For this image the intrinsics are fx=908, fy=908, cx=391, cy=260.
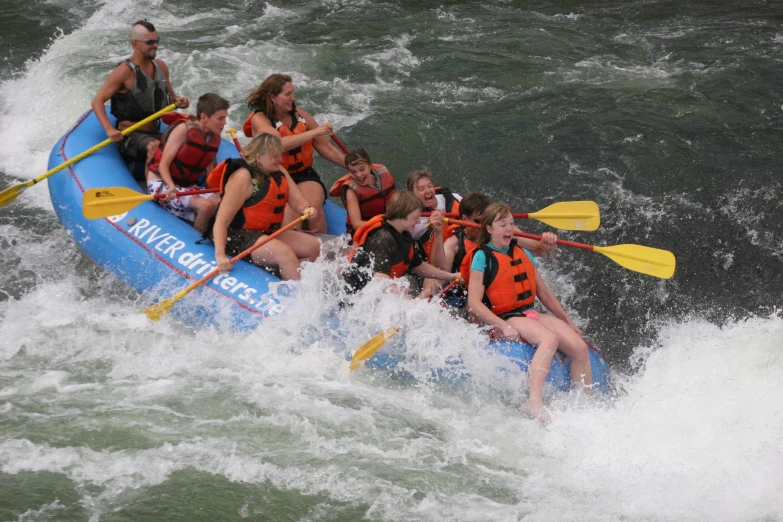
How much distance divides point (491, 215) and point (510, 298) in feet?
1.50

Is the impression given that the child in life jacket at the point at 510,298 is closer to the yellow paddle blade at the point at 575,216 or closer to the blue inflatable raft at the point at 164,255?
the blue inflatable raft at the point at 164,255

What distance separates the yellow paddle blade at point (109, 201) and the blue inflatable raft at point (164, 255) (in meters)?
0.16

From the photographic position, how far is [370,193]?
18.0 feet

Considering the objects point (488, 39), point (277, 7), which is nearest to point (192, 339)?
point (488, 39)

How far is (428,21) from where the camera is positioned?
10055mm

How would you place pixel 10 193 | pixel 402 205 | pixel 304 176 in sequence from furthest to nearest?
pixel 10 193 → pixel 304 176 → pixel 402 205

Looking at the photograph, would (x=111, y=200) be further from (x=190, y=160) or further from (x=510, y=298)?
(x=510, y=298)

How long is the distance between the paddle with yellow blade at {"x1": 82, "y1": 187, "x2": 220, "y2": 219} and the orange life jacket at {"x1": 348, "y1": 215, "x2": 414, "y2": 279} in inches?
42.3

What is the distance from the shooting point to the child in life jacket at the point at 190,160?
5453 millimetres

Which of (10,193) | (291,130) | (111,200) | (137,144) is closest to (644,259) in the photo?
(291,130)

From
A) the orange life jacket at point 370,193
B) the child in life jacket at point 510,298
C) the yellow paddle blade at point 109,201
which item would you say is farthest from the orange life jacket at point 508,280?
the yellow paddle blade at point 109,201

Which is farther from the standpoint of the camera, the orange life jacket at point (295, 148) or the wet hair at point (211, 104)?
the orange life jacket at point (295, 148)

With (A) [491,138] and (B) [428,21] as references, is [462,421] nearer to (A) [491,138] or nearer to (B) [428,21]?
(A) [491,138]

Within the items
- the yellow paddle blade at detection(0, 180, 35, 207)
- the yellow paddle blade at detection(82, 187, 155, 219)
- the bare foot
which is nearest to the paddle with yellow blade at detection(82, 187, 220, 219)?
the yellow paddle blade at detection(82, 187, 155, 219)
